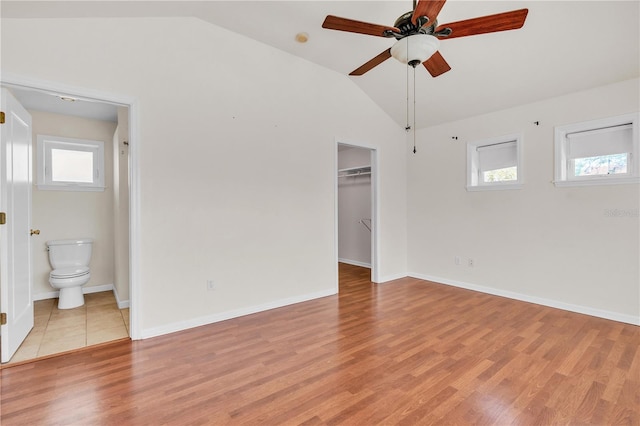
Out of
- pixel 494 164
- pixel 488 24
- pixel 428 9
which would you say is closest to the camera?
pixel 428 9

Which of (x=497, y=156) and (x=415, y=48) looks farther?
(x=497, y=156)

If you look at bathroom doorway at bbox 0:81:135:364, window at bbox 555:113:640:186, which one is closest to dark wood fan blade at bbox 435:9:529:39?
window at bbox 555:113:640:186

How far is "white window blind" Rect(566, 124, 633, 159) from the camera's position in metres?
3.18

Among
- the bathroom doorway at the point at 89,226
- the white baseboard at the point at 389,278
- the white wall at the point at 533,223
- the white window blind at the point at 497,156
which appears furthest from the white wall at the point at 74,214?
the white window blind at the point at 497,156

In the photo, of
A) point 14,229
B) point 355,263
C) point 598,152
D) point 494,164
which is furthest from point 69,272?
point 598,152

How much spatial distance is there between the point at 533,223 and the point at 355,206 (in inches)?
129

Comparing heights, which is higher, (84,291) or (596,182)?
(596,182)

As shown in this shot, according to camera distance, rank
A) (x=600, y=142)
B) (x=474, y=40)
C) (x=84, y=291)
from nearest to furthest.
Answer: (x=474, y=40) → (x=600, y=142) → (x=84, y=291)

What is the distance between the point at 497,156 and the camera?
4.23 meters

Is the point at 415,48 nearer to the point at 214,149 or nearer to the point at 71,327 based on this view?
the point at 214,149

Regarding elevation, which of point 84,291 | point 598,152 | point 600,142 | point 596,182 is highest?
point 600,142

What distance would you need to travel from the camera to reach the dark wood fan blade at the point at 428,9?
1749 millimetres

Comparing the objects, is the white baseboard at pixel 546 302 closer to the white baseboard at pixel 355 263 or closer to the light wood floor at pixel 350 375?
the light wood floor at pixel 350 375

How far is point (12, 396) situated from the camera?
189cm
